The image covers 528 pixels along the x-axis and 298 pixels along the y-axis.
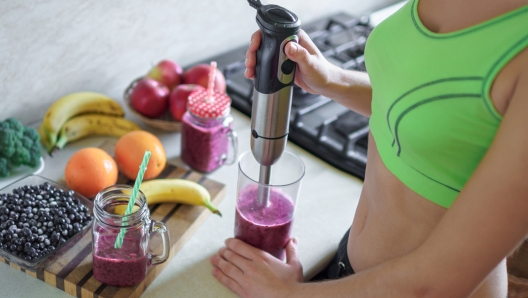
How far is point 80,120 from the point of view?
4.03ft

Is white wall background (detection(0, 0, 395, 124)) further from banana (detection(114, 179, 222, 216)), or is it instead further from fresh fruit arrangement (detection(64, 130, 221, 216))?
banana (detection(114, 179, 222, 216))

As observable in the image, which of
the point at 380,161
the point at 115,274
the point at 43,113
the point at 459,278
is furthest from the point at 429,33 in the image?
the point at 43,113

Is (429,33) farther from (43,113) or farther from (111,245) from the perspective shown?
(43,113)

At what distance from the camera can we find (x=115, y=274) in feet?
2.80

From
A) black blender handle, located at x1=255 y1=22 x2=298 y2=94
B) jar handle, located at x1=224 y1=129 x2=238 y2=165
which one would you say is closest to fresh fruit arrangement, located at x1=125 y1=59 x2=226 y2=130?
jar handle, located at x1=224 y1=129 x2=238 y2=165

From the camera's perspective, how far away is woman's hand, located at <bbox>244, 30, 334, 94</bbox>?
0.81 meters

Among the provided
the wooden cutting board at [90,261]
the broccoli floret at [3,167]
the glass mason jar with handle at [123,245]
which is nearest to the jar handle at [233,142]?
the wooden cutting board at [90,261]

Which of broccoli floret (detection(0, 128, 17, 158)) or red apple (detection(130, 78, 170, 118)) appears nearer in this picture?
broccoli floret (detection(0, 128, 17, 158))

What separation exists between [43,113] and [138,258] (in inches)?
22.7

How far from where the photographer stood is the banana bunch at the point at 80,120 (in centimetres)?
118

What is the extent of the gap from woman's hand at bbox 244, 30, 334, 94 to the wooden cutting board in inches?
12.9

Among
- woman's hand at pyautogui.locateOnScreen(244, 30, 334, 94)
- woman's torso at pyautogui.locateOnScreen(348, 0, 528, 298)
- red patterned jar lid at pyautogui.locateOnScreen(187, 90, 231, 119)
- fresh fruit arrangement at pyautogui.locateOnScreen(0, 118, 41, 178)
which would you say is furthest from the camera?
red patterned jar lid at pyautogui.locateOnScreen(187, 90, 231, 119)

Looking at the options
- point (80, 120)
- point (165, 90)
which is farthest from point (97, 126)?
point (165, 90)

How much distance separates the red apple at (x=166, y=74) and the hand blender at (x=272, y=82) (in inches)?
21.4
